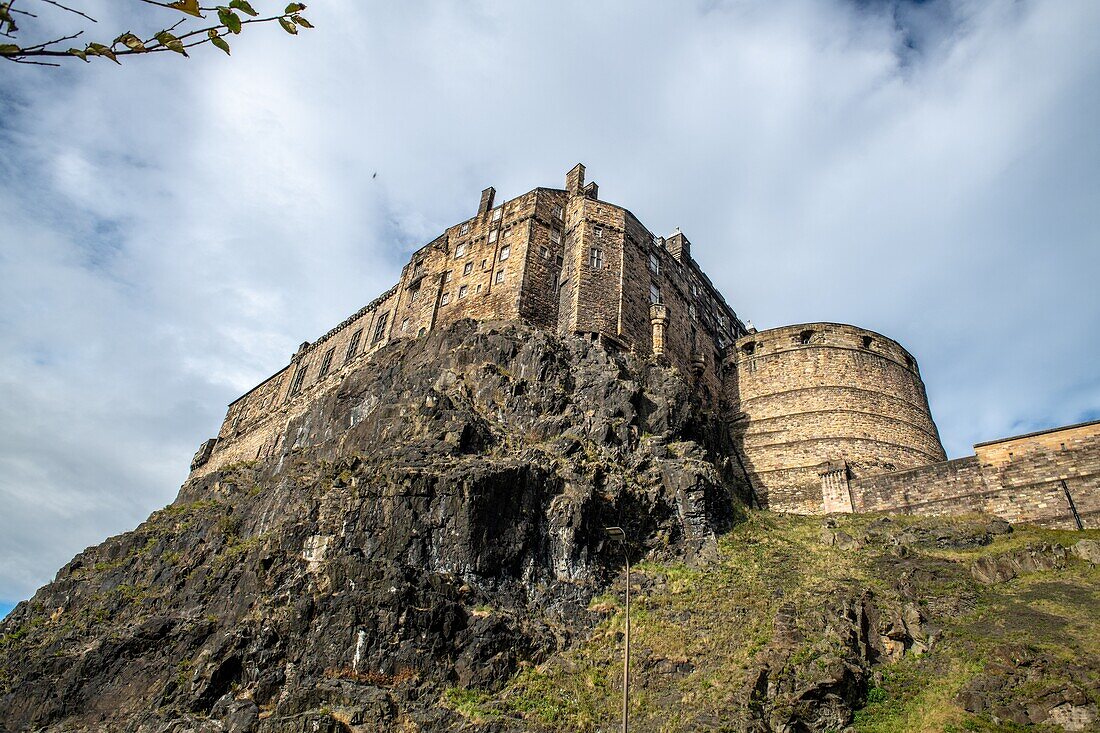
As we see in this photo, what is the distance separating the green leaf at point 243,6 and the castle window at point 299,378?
5129 cm

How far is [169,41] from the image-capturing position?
3703mm

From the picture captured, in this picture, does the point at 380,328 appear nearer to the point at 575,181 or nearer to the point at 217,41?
the point at 575,181

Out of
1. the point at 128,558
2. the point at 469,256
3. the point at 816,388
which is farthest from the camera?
the point at 469,256

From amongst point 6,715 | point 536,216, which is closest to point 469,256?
point 536,216

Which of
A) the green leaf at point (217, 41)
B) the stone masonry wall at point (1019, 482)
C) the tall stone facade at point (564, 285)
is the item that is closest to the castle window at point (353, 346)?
the tall stone facade at point (564, 285)

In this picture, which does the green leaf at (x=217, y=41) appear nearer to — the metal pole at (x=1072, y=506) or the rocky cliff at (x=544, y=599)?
the rocky cliff at (x=544, y=599)

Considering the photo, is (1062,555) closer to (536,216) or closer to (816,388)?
(816,388)

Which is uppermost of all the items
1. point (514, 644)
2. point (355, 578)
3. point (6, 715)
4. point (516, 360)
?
point (516, 360)

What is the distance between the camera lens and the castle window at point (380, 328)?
149 ft

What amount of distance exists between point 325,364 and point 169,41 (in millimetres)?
49077

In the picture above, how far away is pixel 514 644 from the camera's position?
836 inches

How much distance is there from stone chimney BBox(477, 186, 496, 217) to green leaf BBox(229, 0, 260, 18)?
39457 mm

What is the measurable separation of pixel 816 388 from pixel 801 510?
291 inches

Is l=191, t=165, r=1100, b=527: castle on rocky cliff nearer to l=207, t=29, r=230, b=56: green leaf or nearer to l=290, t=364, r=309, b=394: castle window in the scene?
l=290, t=364, r=309, b=394: castle window
